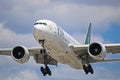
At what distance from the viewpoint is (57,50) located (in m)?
48.5

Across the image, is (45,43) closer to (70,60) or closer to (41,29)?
(41,29)

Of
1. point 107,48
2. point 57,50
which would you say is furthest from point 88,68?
point 57,50

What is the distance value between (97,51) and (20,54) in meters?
8.13

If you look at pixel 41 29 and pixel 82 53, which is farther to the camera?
pixel 82 53

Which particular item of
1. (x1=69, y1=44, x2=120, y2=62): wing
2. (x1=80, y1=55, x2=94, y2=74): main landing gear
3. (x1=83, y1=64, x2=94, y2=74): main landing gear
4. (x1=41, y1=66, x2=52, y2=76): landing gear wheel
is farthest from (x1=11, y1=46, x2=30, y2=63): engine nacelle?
(x1=83, y1=64, x2=94, y2=74): main landing gear

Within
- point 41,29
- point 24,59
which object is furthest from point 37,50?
point 41,29

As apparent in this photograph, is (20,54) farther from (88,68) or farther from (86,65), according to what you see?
(88,68)

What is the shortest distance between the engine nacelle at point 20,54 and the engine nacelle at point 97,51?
6566 mm

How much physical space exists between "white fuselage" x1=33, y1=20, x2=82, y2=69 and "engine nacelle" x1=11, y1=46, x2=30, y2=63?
3045 millimetres

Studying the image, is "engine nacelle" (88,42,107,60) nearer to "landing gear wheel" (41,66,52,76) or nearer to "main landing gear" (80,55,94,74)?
"main landing gear" (80,55,94,74)

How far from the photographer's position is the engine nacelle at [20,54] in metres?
50.6

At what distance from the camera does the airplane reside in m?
47.4

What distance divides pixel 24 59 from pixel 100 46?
7.89 metres

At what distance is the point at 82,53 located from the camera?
52.4 meters
